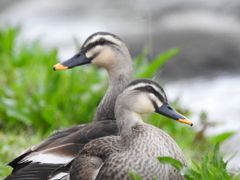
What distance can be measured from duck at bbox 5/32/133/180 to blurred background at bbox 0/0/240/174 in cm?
236

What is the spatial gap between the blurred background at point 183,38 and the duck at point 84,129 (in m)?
2.36

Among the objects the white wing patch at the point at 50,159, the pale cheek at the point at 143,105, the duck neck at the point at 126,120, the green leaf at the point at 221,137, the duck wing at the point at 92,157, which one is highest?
the pale cheek at the point at 143,105

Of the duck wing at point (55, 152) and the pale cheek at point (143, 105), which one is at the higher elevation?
the pale cheek at point (143, 105)

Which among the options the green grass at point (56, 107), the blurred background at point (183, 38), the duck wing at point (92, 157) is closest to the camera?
the duck wing at point (92, 157)

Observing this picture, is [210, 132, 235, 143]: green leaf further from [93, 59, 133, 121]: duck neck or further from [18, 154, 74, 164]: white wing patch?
[18, 154, 74, 164]: white wing patch

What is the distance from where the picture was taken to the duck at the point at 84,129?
306 centimetres

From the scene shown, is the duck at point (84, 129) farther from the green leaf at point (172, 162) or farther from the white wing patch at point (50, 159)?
the green leaf at point (172, 162)

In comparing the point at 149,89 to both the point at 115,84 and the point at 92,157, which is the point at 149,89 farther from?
the point at 115,84

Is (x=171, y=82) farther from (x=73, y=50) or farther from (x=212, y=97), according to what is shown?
(x=73, y=50)

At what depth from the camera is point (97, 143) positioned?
2.95 m

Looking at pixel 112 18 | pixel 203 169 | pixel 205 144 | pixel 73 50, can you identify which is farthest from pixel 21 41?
pixel 203 169

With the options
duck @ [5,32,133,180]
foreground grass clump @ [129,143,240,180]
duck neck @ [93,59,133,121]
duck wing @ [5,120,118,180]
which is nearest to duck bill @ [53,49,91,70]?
duck @ [5,32,133,180]

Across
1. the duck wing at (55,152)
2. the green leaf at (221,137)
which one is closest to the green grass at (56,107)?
the green leaf at (221,137)

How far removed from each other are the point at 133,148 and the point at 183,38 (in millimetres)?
4728
